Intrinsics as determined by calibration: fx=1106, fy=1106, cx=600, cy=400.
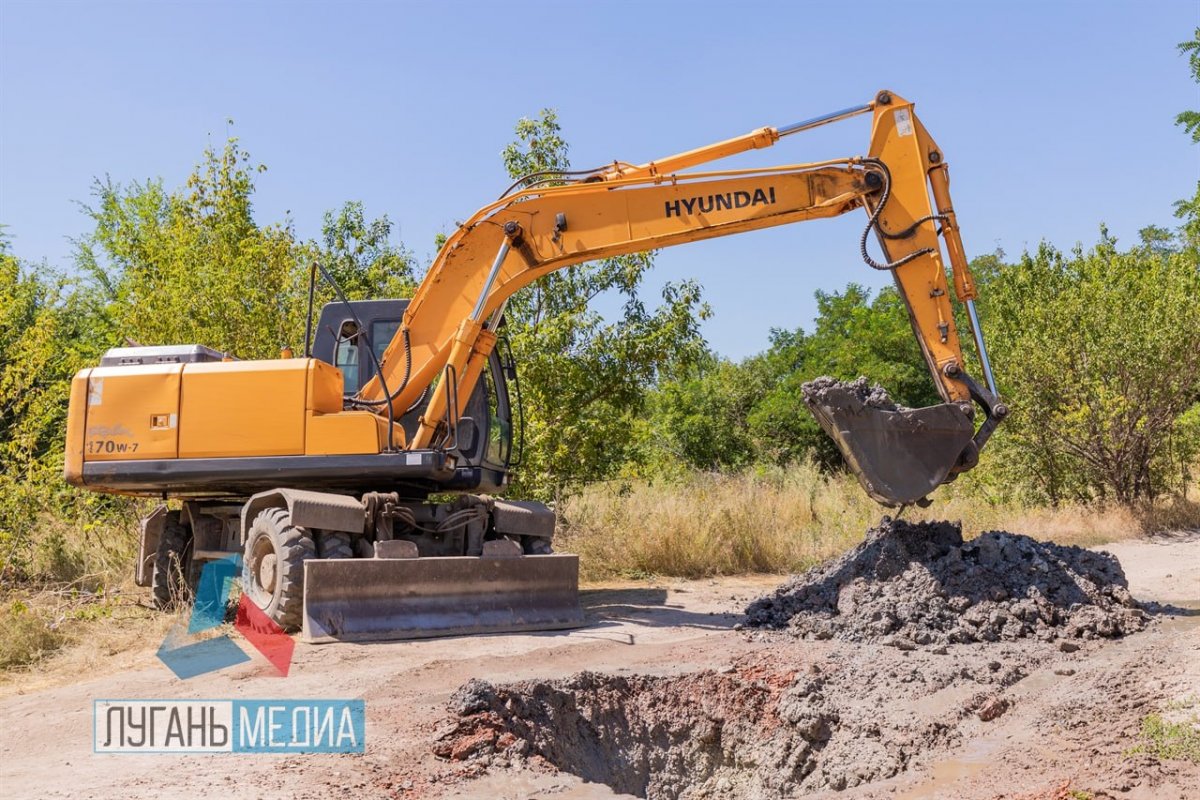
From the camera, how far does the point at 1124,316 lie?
17.2 metres

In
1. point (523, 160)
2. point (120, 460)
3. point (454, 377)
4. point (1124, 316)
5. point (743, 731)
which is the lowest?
point (743, 731)

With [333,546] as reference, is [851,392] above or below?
above

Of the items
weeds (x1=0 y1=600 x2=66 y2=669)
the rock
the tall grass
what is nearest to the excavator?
weeds (x1=0 y1=600 x2=66 y2=669)

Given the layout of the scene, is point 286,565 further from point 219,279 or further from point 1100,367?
point 1100,367

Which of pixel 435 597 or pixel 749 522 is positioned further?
pixel 749 522

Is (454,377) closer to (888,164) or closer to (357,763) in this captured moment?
(888,164)

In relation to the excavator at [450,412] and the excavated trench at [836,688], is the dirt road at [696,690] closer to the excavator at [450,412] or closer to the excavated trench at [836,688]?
the excavated trench at [836,688]

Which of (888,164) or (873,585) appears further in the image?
(888,164)

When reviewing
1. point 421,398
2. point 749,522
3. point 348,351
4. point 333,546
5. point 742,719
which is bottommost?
point 742,719

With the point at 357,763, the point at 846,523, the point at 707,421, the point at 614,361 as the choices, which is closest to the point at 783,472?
the point at 846,523

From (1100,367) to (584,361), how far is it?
8.57 metres

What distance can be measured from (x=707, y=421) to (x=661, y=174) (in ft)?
59.1

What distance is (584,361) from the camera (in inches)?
564

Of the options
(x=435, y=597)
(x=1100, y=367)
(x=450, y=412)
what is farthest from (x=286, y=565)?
(x=1100, y=367)
